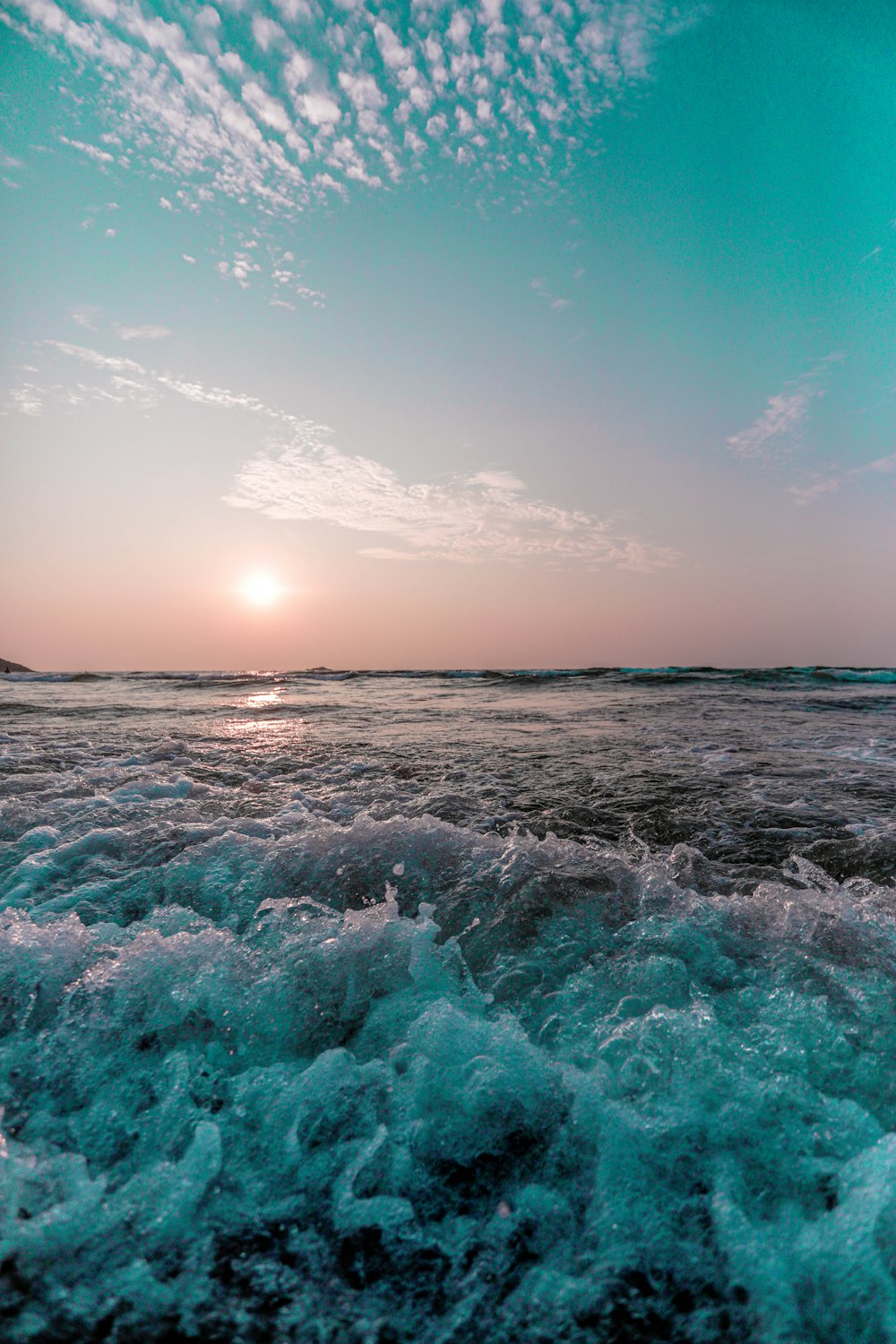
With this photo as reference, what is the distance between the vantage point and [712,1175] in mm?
1468

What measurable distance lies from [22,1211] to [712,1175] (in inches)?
63.2

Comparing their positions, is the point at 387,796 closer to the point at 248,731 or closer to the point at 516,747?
the point at 516,747

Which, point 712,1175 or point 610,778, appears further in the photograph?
point 610,778

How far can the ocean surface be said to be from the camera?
123 centimetres

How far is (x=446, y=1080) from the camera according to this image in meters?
1.75

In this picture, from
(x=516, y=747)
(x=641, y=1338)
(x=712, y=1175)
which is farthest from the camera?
(x=516, y=747)

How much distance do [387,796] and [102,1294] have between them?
364cm

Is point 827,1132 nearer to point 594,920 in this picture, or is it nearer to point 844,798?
point 594,920

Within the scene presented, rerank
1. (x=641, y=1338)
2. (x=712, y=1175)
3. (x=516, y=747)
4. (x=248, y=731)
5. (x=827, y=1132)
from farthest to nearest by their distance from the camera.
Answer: (x=248, y=731)
(x=516, y=747)
(x=827, y=1132)
(x=712, y=1175)
(x=641, y=1338)

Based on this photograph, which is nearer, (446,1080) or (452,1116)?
(452,1116)

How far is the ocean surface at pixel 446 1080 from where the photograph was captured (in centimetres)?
123

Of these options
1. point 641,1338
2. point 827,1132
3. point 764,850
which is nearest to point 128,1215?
point 641,1338

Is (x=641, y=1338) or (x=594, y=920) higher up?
(x=594, y=920)

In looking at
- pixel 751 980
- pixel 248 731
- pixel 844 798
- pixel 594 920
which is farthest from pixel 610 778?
pixel 248 731
